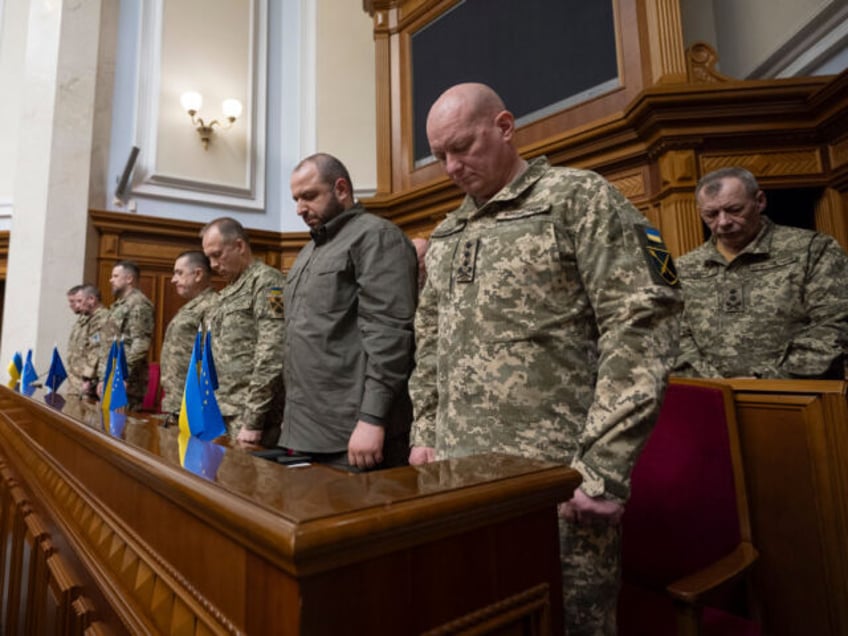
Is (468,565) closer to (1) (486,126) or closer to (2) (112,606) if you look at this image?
(2) (112,606)

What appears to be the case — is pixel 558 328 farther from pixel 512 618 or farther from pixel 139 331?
pixel 139 331

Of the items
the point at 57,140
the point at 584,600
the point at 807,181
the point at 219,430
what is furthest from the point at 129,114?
the point at 584,600

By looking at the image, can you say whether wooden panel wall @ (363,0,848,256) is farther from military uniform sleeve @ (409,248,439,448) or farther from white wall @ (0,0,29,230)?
white wall @ (0,0,29,230)

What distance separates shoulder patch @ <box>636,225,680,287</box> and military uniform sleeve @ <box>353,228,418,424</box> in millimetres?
710

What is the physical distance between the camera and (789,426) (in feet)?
3.43

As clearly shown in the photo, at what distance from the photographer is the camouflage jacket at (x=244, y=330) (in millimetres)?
1856

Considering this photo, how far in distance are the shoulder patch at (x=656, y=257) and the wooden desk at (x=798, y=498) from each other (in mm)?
444

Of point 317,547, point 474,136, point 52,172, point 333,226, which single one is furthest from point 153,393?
point 317,547

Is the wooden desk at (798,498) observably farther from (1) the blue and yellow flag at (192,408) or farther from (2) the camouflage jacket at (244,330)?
(2) the camouflage jacket at (244,330)

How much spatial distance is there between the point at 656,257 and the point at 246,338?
1.53 m

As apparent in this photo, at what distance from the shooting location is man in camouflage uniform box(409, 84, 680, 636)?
76 centimetres

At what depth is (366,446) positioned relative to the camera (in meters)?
1.28

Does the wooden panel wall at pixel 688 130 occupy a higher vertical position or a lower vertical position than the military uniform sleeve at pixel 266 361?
higher

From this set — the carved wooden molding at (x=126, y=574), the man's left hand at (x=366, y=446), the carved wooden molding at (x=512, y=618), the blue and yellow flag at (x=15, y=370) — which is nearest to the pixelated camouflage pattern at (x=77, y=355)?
the blue and yellow flag at (x=15, y=370)
